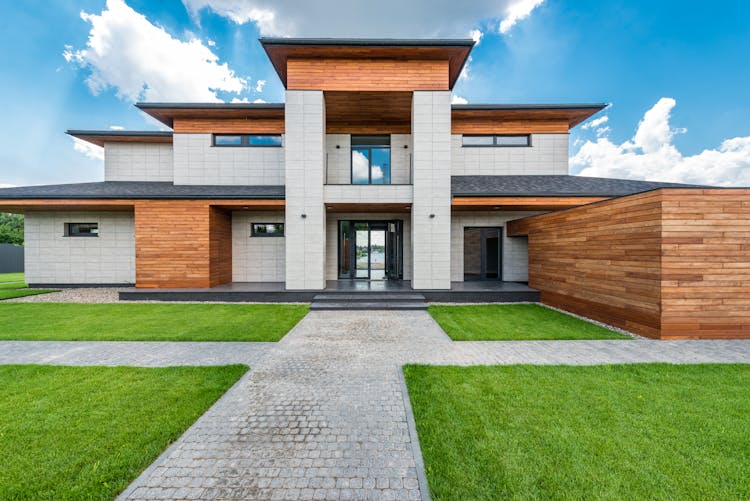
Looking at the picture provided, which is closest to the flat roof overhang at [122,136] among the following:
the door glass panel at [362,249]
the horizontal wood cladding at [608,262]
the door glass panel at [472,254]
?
the door glass panel at [362,249]

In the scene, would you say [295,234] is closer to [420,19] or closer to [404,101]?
[404,101]

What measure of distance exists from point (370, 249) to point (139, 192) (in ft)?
30.1

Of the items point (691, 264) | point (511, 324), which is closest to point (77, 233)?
point (511, 324)

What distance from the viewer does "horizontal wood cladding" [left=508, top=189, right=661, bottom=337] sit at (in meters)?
5.94

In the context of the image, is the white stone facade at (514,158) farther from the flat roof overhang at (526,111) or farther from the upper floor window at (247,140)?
the upper floor window at (247,140)

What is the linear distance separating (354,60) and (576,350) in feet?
33.4

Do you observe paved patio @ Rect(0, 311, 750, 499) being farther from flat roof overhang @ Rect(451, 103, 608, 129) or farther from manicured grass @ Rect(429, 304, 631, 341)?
flat roof overhang @ Rect(451, 103, 608, 129)

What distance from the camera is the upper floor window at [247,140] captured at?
1231 centimetres

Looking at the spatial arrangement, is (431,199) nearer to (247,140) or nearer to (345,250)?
(345,250)

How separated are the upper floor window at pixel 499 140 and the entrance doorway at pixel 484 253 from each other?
3.82 meters

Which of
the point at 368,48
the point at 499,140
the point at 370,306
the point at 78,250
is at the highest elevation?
the point at 368,48

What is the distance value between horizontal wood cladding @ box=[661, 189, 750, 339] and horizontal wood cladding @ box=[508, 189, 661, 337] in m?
0.22

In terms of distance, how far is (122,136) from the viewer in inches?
500

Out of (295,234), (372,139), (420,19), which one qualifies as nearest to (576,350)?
(295,234)
